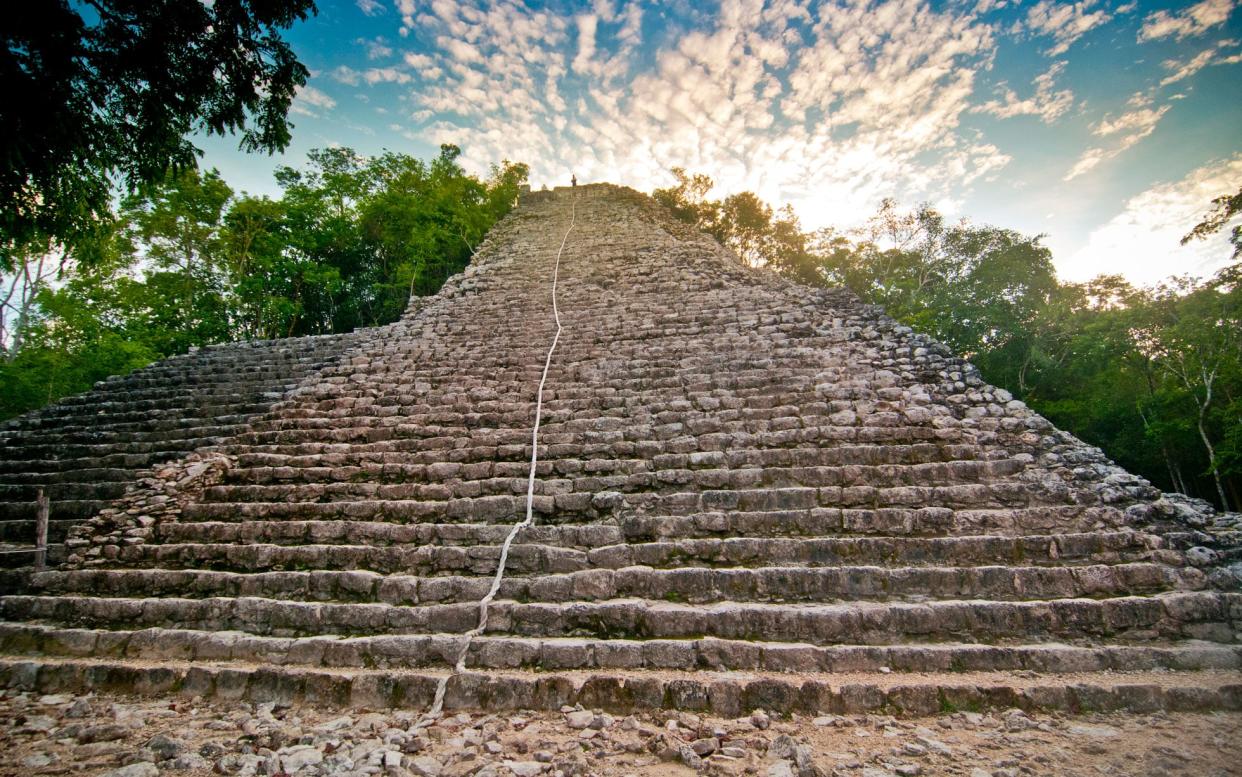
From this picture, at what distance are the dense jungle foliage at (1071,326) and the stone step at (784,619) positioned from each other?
12.4 meters

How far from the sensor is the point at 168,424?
19.3 ft

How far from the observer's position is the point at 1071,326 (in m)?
15.7

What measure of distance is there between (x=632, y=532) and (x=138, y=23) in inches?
187

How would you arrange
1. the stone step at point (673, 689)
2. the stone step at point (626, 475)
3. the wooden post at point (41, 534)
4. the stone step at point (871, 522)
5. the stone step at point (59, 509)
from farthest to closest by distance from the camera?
the stone step at point (59, 509) → the wooden post at point (41, 534) → the stone step at point (626, 475) → the stone step at point (871, 522) → the stone step at point (673, 689)

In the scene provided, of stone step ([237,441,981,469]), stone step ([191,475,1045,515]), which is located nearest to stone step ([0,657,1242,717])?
stone step ([191,475,1045,515])

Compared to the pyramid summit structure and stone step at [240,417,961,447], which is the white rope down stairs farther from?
stone step at [240,417,961,447]

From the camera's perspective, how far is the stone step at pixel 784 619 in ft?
7.68

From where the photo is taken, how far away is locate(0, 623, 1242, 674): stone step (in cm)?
220

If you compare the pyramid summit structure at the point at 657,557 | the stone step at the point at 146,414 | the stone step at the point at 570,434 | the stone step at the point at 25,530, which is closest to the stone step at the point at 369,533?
the pyramid summit structure at the point at 657,557

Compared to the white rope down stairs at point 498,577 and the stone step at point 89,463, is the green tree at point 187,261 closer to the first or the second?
the stone step at point 89,463

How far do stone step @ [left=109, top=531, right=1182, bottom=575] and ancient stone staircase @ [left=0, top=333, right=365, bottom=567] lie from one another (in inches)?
71.6

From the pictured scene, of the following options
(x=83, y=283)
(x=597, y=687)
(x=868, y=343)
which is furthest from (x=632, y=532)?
(x=83, y=283)

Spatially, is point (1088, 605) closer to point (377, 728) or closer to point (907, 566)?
point (907, 566)

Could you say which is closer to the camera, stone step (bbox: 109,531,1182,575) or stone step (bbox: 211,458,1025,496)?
stone step (bbox: 109,531,1182,575)
